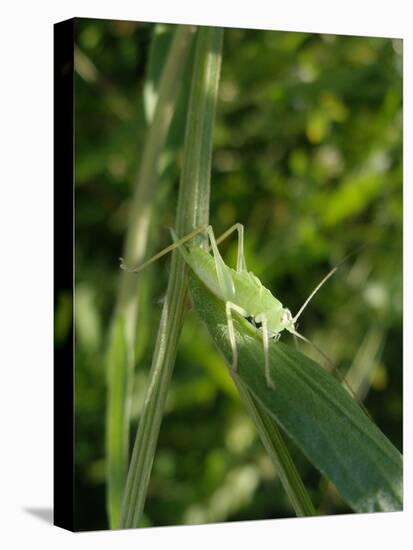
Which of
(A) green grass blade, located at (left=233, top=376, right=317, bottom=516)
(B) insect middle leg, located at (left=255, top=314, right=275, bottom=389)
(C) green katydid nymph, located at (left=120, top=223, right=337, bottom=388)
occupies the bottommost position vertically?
(A) green grass blade, located at (left=233, top=376, right=317, bottom=516)

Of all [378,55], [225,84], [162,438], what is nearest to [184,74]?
[225,84]

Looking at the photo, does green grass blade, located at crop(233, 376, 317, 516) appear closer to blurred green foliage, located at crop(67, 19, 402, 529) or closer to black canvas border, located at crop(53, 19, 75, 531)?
black canvas border, located at crop(53, 19, 75, 531)

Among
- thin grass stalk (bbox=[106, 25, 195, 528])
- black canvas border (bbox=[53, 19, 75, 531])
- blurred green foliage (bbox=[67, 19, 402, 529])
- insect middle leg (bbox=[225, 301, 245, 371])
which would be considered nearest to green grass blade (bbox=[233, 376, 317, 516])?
insect middle leg (bbox=[225, 301, 245, 371])

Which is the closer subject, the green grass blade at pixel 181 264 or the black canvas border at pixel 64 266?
the green grass blade at pixel 181 264

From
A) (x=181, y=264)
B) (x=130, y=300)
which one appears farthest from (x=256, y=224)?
(x=181, y=264)

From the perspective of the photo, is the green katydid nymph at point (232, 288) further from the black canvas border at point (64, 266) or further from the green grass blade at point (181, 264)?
the black canvas border at point (64, 266)

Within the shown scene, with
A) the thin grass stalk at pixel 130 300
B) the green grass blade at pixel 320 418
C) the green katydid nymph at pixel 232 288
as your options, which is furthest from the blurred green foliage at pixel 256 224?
the green grass blade at pixel 320 418
